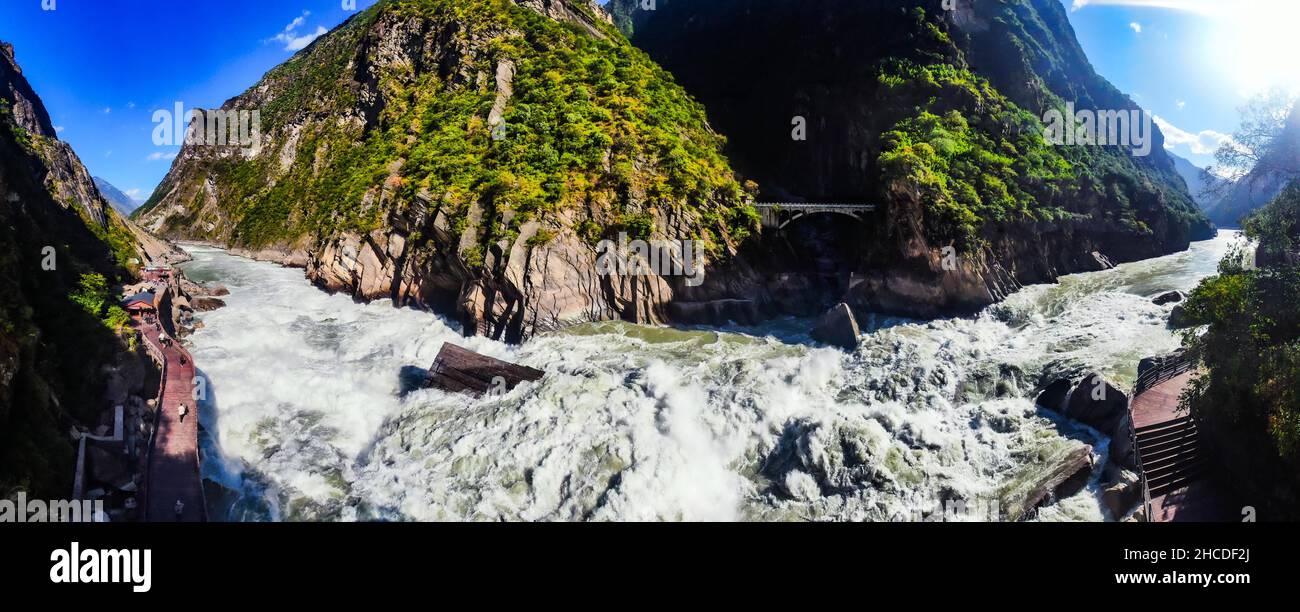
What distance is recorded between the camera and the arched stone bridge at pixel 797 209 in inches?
1542

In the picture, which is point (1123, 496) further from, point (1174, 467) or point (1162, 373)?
point (1162, 373)

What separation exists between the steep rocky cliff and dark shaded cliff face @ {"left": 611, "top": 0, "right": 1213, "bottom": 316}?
1004cm

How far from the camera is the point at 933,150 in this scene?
38750mm

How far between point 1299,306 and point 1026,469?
321 inches

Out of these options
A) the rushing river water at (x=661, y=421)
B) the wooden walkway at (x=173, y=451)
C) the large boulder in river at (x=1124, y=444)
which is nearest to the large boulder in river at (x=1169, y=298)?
the rushing river water at (x=661, y=421)

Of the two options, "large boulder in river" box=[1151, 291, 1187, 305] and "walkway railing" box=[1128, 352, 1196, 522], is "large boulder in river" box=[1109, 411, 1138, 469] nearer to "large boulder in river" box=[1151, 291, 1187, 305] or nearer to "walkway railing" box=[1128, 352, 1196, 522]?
"walkway railing" box=[1128, 352, 1196, 522]

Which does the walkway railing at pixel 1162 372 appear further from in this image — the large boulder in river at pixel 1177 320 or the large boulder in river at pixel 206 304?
the large boulder in river at pixel 206 304

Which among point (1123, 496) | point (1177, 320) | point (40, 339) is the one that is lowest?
point (1123, 496)

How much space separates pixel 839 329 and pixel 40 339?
3228 centimetres

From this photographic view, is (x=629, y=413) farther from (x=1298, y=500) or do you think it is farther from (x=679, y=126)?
(x=679, y=126)

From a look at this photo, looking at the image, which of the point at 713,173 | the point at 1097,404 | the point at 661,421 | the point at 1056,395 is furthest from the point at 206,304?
the point at 1097,404

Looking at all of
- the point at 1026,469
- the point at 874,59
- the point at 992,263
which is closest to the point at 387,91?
the point at 874,59

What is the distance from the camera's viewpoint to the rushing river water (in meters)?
17.2

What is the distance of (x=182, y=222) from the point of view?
89.8 meters
